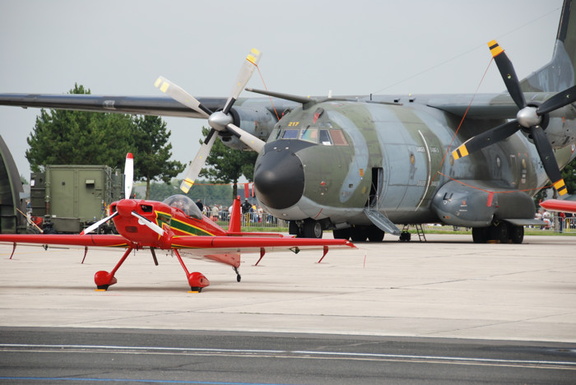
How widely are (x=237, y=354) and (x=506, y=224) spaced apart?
26.7 metres

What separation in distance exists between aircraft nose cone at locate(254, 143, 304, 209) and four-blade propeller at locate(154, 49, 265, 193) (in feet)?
8.89

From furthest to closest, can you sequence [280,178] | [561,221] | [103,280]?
[561,221], [280,178], [103,280]

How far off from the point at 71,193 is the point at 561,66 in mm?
21199

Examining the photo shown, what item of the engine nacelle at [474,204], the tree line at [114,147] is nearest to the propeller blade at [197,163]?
the engine nacelle at [474,204]

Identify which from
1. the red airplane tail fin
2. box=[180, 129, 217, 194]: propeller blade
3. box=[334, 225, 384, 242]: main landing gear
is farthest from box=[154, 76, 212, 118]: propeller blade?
the red airplane tail fin

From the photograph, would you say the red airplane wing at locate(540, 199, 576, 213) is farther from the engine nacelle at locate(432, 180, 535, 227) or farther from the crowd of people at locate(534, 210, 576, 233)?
the crowd of people at locate(534, 210, 576, 233)

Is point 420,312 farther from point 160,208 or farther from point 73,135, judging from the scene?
point 73,135

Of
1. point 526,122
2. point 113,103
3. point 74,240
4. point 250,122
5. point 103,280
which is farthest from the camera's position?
point 113,103

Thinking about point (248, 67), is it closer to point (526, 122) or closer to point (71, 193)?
point (526, 122)

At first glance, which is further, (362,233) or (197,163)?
(362,233)

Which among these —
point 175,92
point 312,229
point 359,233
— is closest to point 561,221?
point 359,233

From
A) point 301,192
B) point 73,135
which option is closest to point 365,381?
point 301,192

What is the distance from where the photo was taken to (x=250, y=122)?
112 ft

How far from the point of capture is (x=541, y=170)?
125 feet
